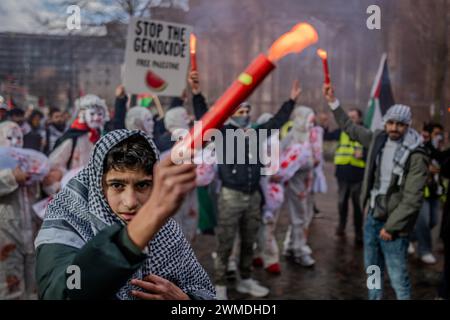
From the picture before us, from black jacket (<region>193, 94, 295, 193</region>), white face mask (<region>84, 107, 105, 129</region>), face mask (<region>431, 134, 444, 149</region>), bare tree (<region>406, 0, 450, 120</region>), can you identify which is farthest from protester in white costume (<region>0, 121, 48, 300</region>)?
bare tree (<region>406, 0, 450, 120</region>)

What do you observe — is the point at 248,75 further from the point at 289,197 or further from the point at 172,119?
the point at 289,197

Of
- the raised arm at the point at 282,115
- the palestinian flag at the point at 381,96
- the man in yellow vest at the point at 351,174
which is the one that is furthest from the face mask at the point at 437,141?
the raised arm at the point at 282,115

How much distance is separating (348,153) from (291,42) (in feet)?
20.9

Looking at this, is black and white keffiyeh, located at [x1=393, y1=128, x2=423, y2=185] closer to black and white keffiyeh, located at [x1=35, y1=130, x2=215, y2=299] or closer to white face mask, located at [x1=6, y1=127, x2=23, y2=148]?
black and white keffiyeh, located at [x1=35, y1=130, x2=215, y2=299]

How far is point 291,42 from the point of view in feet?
3.78

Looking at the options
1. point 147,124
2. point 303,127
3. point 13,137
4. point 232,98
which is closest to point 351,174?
point 303,127

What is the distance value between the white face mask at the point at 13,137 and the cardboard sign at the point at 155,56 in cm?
112

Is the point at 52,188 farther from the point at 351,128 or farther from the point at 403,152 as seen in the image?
the point at 403,152

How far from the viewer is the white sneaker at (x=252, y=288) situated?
518 centimetres

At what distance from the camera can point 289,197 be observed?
655cm

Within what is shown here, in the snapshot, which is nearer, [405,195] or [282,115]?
[405,195]

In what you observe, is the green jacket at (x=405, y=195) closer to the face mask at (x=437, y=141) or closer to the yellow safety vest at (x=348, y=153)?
the yellow safety vest at (x=348, y=153)

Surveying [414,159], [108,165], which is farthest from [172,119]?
[108,165]

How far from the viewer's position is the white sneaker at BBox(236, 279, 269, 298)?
5.18 metres
